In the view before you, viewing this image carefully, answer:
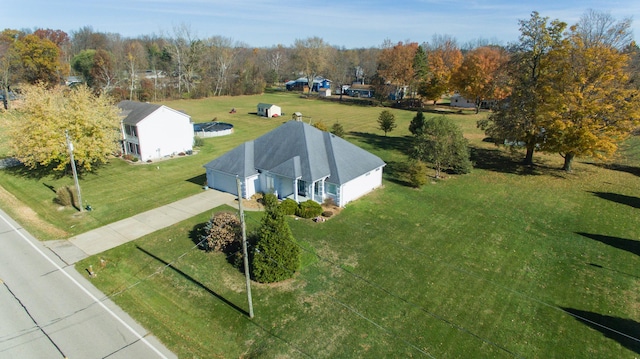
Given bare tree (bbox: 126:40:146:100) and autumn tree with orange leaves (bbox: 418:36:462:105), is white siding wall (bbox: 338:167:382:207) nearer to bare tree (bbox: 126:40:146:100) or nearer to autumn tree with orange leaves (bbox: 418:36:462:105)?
autumn tree with orange leaves (bbox: 418:36:462:105)

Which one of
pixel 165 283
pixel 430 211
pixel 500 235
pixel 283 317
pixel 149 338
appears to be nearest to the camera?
pixel 149 338

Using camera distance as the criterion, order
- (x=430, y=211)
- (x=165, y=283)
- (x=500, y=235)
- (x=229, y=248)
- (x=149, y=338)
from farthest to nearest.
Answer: (x=430, y=211), (x=500, y=235), (x=229, y=248), (x=165, y=283), (x=149, y=338)

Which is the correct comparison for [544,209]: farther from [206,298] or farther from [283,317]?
[206,298]

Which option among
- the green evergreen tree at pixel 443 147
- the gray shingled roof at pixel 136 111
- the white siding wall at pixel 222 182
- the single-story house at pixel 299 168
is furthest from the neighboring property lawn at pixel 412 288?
the gray shingled roof at pixel 136 111

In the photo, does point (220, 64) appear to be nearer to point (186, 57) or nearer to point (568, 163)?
point (186, 57)

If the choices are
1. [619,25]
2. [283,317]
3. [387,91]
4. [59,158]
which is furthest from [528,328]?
[387,91]

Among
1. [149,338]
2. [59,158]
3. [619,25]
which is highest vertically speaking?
[619,25]

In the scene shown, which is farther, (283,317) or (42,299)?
(42,299)
